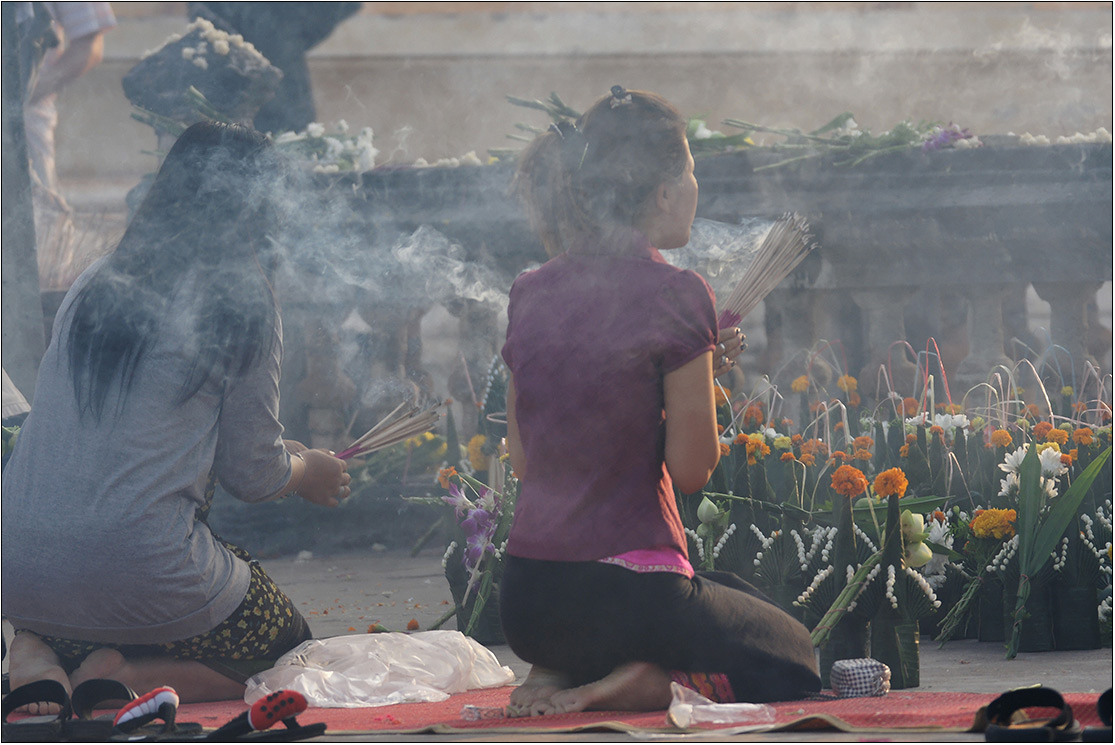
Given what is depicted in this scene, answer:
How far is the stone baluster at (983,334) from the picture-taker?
5105 mm

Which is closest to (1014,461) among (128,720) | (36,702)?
(128,720)

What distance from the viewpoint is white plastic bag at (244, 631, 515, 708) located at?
2703 millimetres

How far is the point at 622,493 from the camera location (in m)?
2.41

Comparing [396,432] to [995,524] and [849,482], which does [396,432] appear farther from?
[995,524]

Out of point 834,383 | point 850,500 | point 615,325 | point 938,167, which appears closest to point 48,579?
point 615,325

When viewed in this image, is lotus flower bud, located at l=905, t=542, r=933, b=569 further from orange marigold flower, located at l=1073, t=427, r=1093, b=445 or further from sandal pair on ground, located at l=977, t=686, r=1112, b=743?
orange marigold flower, located at l=1073, t=427, r=1093, b=445

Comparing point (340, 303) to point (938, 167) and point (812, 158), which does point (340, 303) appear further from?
point (938, 167)

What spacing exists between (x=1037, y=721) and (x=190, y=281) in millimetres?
1850

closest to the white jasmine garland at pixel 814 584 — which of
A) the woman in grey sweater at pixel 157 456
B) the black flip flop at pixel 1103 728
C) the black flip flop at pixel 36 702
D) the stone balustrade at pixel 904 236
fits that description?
the black flip flop at pixel 1103 728

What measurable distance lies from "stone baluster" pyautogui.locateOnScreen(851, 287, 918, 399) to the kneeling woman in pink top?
2746mm

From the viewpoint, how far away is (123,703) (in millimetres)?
2598

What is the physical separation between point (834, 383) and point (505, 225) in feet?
4.90

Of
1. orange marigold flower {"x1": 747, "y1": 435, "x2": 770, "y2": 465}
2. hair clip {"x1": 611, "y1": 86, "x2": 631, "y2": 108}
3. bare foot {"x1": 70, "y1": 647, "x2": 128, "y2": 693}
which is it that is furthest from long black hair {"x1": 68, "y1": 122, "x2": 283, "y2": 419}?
orange marigold flower {"x1": 747, "y1": 435, "x2": 770, "y2": 465}

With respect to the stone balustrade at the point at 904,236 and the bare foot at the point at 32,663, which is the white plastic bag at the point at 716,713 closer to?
the bare foot at the point at 32,663
